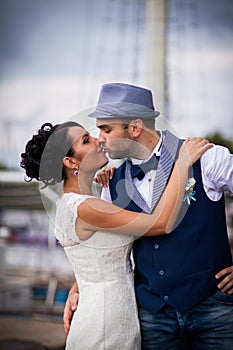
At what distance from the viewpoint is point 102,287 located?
5.33ft

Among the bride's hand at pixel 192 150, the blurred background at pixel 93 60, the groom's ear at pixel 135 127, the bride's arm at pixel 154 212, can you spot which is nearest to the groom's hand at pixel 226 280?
the bride's arm at pixel 154 212

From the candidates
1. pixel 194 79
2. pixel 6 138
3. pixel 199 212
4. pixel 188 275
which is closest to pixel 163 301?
pixel 188 275

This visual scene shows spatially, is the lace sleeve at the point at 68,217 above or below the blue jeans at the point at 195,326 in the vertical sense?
above

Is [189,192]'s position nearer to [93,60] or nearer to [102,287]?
[102,287]

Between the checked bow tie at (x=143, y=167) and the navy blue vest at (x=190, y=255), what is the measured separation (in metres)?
0.07

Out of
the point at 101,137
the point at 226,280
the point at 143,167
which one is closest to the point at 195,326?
the point at 226,280

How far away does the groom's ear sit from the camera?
1.57 metres

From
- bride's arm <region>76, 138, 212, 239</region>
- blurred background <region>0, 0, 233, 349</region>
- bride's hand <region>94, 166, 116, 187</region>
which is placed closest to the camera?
bride's arm <region>76, 138, 212, 239</region>

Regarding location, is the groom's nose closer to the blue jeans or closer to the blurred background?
the blue jeans

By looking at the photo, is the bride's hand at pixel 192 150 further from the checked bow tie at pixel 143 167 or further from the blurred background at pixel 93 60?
the blurred background at pixel 93 60

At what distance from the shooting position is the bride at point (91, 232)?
1566 millimetres

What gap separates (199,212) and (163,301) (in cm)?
24

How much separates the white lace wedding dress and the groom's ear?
20 cm

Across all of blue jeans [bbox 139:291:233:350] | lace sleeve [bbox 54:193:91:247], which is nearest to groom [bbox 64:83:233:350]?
blue jeans [bbox 139:291:233:350]
